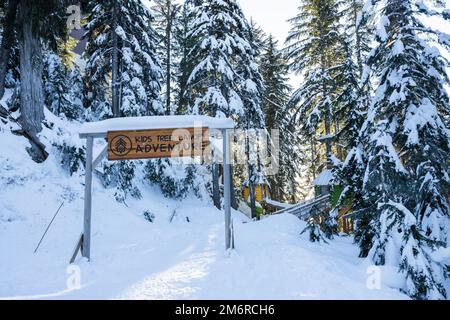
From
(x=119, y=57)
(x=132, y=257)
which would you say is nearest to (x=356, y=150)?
(x=132, y=257)

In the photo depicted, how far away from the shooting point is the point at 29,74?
38.6 ft

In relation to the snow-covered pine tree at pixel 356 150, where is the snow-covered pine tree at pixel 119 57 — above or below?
above

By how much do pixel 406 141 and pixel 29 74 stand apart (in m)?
12.2

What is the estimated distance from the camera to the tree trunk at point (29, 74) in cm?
1159

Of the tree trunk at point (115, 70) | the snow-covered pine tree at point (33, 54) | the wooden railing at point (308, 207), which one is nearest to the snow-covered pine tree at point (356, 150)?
the wooden railing at point (308, 207)

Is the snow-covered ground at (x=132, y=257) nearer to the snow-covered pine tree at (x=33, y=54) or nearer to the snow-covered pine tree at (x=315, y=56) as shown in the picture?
the snow-covered pine tree at (x=33, y=54)

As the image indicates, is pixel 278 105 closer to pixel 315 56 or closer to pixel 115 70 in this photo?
pixel 315 56

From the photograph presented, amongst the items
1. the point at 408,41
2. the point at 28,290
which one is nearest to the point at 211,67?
the point at 408,41

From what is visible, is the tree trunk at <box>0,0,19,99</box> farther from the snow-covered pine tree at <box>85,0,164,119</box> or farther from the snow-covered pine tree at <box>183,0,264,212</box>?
the snow-covered pine tree at <box>183,0,264,212</box>

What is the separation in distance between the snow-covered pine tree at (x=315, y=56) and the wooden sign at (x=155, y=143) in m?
10.3

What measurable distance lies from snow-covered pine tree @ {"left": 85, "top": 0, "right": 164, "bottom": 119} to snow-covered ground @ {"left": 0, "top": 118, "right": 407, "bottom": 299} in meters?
6.24

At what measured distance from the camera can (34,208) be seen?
9.62 metres

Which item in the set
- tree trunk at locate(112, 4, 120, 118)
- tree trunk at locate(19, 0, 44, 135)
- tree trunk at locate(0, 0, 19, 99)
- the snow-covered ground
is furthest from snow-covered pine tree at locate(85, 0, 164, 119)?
the snow-covered ground
